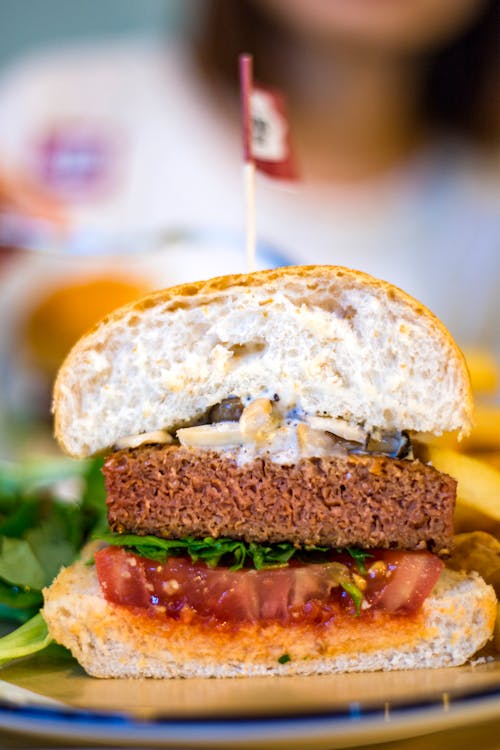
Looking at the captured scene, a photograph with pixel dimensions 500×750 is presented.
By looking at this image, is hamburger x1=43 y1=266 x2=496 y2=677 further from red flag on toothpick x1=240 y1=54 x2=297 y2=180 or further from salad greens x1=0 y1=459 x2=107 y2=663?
red flag on toothpick x1=240 y1=54 x2=297 y2=180

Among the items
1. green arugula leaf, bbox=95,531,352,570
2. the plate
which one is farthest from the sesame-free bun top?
the plate

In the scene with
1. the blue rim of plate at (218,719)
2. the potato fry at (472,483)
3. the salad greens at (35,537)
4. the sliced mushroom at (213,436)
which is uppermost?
the sliced mushroom at (213,436)

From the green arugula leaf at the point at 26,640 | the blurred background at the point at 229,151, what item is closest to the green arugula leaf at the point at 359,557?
the green arugula leaf at the point at 26,640

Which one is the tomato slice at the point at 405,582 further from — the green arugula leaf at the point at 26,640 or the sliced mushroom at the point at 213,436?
the green arugula leaf at the point at 26,640

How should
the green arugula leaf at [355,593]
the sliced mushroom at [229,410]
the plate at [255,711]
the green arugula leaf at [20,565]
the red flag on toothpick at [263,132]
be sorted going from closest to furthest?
the plate at [255,711] → the green arugula leaf at [355,593] → the sliced mushroom at [229,410] → the green arugula leaf at [20,565] → the red flag on toothpick at [263,132]

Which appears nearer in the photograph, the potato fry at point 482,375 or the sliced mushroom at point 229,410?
the sliced mushroom at point 229,410

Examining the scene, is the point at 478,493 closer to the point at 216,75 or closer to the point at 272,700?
the point at 272,700
